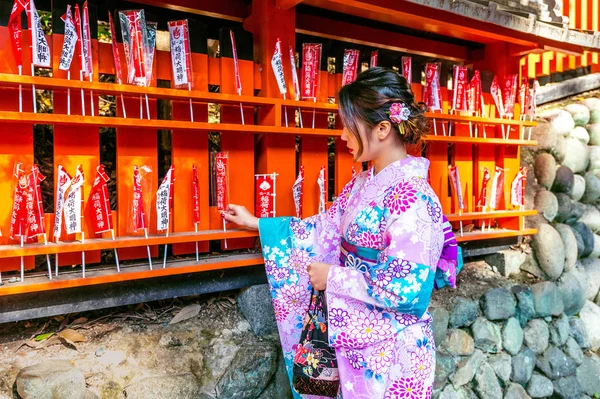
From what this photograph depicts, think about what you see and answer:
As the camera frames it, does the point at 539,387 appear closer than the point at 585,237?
Yes

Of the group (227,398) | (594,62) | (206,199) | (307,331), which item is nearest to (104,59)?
(206,199)

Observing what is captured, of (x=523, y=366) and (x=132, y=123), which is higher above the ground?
(x=132, y=123)

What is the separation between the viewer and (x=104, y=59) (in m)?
2.50

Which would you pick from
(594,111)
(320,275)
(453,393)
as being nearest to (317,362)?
(320,275)

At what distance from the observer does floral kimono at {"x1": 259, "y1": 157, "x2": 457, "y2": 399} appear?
1936 mm

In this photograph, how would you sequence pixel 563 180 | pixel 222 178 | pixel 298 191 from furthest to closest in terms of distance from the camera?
pixel 563 180, pixel 298 191, pixel 222 178

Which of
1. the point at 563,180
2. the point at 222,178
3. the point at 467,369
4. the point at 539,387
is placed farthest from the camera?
the point at 563,180

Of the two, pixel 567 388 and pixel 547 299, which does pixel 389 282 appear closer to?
pixel 547 299

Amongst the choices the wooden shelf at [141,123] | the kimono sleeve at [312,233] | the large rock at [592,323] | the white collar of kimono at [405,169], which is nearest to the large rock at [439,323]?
the kimono sleeve at [312,233]

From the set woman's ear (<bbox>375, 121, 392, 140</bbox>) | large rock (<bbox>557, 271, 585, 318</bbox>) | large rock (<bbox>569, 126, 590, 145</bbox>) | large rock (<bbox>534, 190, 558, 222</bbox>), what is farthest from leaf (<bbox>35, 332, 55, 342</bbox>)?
large rock (<bbox>569, 126, 590, 145</bbox>)

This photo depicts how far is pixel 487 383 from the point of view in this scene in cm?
376

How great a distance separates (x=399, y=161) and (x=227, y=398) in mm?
1576

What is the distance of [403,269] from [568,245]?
3688 mm

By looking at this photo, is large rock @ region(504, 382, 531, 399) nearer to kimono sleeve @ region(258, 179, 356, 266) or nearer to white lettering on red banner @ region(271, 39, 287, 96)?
kimono sleeve @ region(258, 179, 356, 266)
